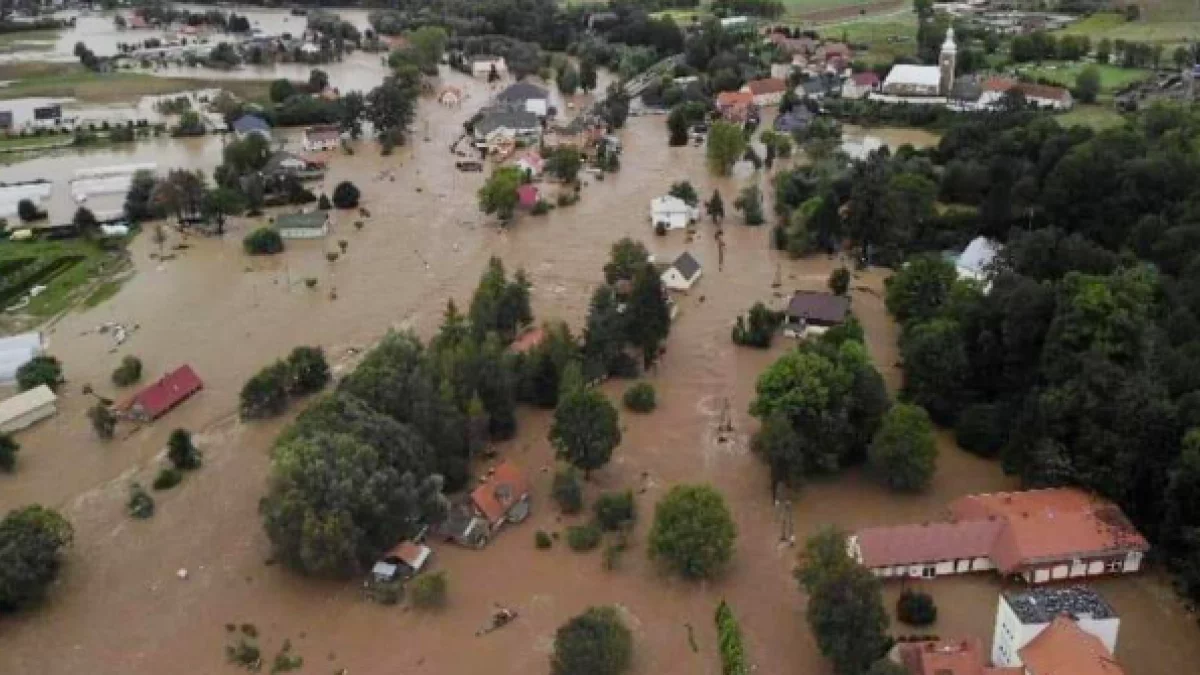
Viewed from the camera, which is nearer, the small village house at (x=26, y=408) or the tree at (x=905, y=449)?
the tree at (x=905, y=449)

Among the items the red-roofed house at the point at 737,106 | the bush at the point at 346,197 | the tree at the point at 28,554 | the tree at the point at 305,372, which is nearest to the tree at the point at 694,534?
the tree at the point at 28,554

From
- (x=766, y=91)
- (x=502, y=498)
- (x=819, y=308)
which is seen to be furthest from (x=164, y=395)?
(x=766, y=91)

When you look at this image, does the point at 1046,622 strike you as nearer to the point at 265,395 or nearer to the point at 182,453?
the point at 182,453

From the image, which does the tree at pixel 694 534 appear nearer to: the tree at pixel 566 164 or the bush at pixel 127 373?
the bush at pixel 127 373

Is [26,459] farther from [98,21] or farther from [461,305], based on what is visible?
[98,21]

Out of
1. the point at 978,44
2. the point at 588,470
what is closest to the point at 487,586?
the point at 588,470

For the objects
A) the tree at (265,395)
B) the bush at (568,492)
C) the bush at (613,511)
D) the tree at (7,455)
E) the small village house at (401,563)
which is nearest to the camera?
the small village house at (401,563)

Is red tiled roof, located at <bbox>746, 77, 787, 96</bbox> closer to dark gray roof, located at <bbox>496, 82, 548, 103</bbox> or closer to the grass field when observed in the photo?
dark gray roof, located at <bbox>496, 82, 548, 103</bbox>
